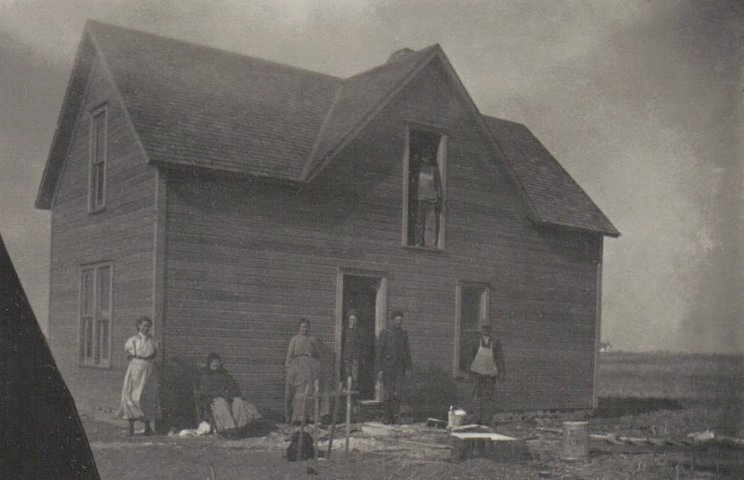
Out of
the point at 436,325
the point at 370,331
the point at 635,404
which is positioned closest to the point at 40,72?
the point at 370,331

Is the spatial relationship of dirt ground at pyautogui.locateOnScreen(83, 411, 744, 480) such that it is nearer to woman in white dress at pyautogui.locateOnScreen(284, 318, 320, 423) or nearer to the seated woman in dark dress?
the seated woman in dark dress

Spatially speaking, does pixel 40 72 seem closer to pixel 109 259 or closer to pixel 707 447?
pixel 109 259

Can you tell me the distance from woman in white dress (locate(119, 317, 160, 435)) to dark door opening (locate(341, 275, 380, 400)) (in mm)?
3481

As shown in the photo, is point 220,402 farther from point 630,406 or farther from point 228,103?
point 630,406

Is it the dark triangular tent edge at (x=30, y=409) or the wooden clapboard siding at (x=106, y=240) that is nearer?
the dark triangular tent edge at (x=30, y=409)

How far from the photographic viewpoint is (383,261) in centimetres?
1361

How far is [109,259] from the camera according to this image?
12.5m

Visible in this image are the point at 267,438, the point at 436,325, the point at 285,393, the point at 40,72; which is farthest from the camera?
the point at 436,325

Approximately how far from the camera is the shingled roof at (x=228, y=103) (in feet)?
38.2

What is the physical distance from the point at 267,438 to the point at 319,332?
99.3 inches

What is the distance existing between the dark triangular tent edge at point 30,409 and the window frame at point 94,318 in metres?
11.2

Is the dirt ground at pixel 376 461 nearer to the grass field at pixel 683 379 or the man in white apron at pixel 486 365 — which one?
the grass field at pixel 683 379

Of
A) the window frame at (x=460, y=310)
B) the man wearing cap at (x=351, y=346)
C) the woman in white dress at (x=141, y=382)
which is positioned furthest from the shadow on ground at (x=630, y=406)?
the woman in white dress at (x=141, y=382)

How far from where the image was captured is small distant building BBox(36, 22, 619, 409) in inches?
455
